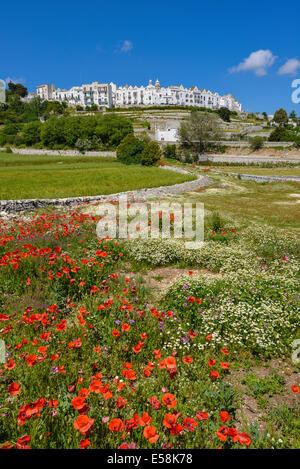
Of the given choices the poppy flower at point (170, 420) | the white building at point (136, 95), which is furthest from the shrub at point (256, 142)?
the white building at point (136, 95)

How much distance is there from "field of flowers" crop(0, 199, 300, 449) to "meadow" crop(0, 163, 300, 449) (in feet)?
0.07

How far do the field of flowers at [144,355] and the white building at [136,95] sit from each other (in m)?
184

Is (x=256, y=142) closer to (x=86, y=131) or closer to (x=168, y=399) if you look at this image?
(x=86, y=131)

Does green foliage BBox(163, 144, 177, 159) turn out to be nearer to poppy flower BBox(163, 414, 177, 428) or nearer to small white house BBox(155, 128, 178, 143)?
small white house BBox(155, 128, 178, 143)

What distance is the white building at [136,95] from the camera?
168 metres

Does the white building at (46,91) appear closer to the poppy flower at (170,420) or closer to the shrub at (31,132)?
the shrub at (31,132)

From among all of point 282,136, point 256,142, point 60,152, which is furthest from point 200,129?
point 60,152

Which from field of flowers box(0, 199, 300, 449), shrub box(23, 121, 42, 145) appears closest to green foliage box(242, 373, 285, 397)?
field of flowers box(0, 199, 300, 449)

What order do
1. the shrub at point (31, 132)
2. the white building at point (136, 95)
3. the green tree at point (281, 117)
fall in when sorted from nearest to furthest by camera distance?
the shrub at point (31, 132) < the green tree at point (281, 117) < the white building at point (136, 95)

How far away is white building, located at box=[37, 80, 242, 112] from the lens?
167750 millimetres

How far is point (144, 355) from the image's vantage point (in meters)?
4.37
